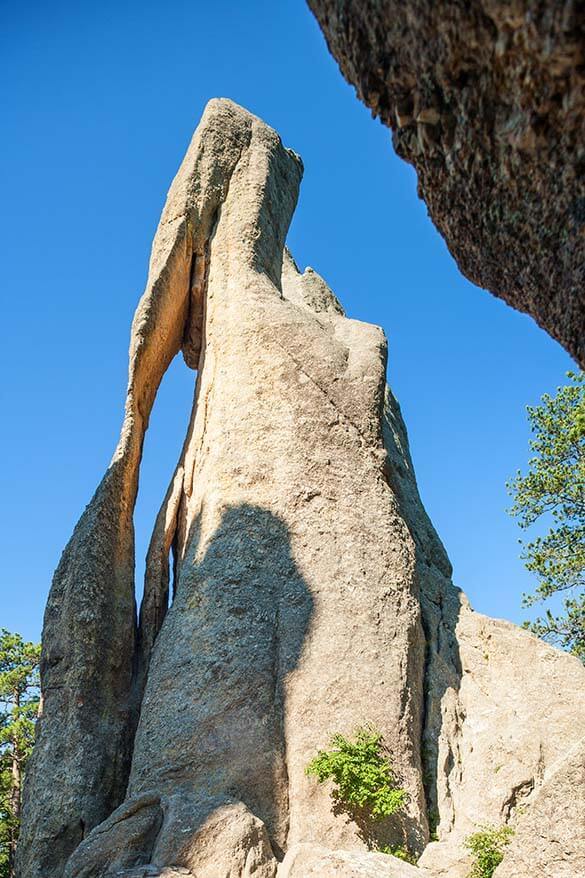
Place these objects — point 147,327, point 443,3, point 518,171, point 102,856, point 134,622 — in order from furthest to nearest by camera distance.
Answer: point 147,327 → point 134,622 → point 102,856 → point 518,171 → point 443,3

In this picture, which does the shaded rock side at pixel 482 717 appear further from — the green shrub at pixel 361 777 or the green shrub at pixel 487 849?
the green shrub at pixel 361 777

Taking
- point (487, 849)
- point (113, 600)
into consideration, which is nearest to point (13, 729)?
point (113, 600)

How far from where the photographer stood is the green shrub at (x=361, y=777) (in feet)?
31.7

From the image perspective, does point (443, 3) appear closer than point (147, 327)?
Yes

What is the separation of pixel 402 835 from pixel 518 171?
838cm

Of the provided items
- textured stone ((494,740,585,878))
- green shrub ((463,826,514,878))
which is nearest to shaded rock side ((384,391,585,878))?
green shrub ((463,826,514,878))

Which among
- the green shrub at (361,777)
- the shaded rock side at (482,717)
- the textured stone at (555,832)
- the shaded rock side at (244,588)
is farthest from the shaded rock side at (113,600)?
the textured stone at (555,832)

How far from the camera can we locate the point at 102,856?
895cm

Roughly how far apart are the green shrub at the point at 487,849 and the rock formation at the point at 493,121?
628 centimetres

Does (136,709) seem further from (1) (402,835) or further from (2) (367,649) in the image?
(1) (402,835)

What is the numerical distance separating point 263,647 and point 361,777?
219 cm

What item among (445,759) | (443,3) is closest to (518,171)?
(443,3)

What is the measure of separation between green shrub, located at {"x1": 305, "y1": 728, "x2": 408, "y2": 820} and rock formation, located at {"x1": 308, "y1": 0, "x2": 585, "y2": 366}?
7.16 metres

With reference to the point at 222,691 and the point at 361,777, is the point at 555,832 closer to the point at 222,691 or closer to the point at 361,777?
the point at 361,777
